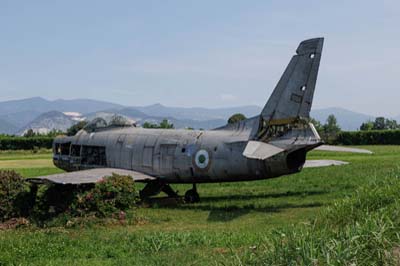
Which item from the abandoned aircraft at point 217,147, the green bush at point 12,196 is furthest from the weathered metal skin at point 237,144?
the green bush at point 12,196

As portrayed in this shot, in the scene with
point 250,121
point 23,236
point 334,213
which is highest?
point 250,121

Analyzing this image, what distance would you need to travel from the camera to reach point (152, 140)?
21047 mm

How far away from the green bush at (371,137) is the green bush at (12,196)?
55.9m

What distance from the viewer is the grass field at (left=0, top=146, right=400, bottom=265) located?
10.1 metres

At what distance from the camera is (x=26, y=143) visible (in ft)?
232

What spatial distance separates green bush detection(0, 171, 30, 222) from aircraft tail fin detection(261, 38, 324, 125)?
A: 7970mm

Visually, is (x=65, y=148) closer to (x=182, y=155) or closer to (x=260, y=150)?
(x=182, y=155)

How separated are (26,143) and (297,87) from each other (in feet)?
192

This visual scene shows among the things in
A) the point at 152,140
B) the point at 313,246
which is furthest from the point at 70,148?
the point at 313,246

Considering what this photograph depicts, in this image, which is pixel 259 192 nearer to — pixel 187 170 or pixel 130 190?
pixel 187 170

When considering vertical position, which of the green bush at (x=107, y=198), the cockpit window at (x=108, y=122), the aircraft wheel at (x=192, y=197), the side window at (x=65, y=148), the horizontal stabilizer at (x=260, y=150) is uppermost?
the cockpit window at (x=108, y=122)

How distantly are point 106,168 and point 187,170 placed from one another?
3799 millimetres

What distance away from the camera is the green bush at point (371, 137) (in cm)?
6794

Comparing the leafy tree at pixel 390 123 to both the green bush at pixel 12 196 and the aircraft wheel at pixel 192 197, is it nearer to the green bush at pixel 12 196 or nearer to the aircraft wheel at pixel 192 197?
the aircraft wheel at pixel 192 197
